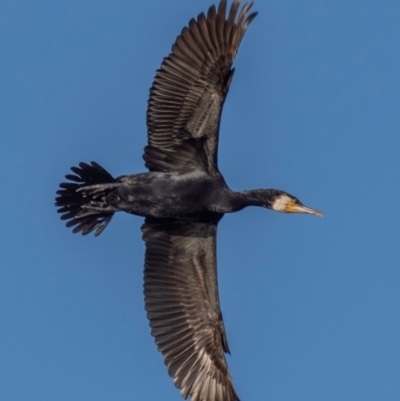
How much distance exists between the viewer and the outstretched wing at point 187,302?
18750 millimetres

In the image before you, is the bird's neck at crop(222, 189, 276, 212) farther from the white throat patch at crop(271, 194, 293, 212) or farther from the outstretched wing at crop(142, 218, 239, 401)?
the outstretched wing at crop(142, 218, 239, 401)

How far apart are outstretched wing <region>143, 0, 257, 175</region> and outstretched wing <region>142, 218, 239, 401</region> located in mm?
Result: 858

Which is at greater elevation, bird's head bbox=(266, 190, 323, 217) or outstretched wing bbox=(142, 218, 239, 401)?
bird's head bbox=(266, 190, 323, 217)

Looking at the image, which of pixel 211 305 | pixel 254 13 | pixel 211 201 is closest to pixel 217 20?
pixel 254 13

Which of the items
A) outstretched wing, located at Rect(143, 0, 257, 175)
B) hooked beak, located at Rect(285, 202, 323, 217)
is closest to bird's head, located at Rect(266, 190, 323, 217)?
hooked beak, located at Rect(285, 202, 323, 217)

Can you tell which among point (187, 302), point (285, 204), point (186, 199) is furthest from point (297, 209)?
point (187, 302)

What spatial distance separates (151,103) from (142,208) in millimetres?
1162

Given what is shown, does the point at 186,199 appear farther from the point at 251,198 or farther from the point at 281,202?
the point at 281,202

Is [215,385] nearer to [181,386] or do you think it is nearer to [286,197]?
[181,386]

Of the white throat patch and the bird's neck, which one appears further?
the white throat patch

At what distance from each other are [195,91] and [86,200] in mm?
1820

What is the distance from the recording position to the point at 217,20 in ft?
60.0

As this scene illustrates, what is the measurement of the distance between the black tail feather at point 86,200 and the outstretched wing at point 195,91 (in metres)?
0.67

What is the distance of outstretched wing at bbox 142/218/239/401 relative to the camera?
18.8 metres
